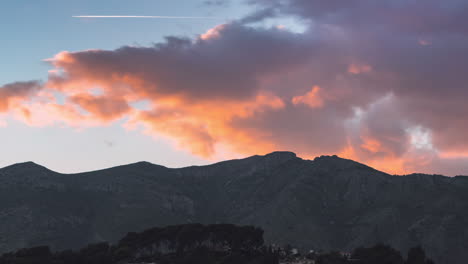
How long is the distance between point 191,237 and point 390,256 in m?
52.6

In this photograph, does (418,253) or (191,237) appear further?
(191,237)

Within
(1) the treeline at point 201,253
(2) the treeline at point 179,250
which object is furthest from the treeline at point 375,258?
(2) the treeline at point 179,250

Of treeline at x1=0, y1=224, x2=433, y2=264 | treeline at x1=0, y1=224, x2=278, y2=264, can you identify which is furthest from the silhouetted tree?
treeline at x1=0, y1=224, x2=278, y2=264

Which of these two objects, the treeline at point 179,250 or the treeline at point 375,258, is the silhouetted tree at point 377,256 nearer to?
the treeline at point 375,258

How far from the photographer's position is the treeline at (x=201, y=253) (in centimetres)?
13575

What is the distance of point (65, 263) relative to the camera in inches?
5507

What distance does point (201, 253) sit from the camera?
145750 mm

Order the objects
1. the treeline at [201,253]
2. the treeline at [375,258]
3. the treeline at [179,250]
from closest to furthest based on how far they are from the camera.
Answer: the treeline at [375,258]
the treeline at [201,253]
the treeline at [179,250]

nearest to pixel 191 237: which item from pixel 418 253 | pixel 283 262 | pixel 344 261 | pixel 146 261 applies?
pixel 146 261

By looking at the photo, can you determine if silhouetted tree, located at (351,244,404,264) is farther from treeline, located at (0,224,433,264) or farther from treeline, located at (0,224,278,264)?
treeline, located at (0,224,278,264)

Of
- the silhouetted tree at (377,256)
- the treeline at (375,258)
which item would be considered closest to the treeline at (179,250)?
the treeline at (375,258)

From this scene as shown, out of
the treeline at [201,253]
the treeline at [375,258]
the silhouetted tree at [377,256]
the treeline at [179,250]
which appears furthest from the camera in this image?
the treeline at [179,250]

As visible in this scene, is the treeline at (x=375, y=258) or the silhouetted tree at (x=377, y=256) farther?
the silhouetted tree at (x=377, y=256)

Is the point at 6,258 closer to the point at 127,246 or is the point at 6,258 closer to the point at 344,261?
the point at 127,246
